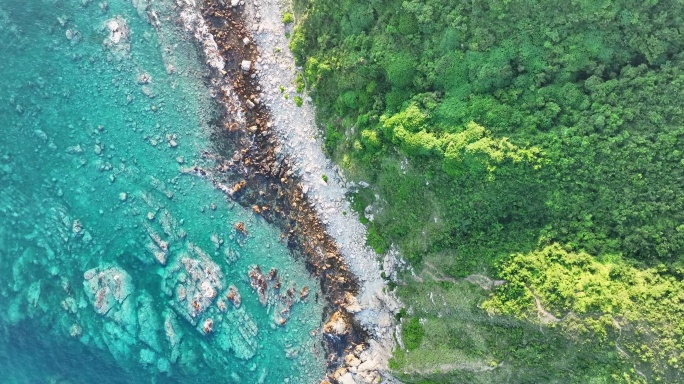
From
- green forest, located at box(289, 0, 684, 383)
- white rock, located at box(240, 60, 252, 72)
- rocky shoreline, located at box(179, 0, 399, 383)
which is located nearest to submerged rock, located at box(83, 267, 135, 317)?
rocky shoreline, located at box(179, 0, 399, 383)

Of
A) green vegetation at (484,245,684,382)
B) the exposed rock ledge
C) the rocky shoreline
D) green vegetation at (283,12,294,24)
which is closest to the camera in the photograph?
green vegetation at (484,245,684,382)

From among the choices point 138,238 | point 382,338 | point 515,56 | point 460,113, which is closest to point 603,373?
point 382,338

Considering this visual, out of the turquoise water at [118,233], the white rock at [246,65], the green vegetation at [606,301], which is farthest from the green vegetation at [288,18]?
the green vegetation at [606,301]

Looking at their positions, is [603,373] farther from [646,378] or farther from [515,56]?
[515,56]

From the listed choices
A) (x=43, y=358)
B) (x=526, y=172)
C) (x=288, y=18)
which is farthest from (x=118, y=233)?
(x=526, y=172)

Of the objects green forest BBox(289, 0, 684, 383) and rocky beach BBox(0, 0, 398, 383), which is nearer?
green forest BBox(289, 0, 684, 383)

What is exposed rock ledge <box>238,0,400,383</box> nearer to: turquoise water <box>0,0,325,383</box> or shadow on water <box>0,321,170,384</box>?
turquoise water <box>0,0,325,383</box>
